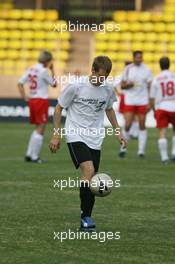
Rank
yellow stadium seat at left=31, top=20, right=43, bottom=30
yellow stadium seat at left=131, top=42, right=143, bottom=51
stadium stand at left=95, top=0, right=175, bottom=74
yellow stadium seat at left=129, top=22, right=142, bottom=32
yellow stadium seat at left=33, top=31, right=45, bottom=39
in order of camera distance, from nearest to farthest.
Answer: stadium stand at left=95, top=0, right=175, bottom=74 < yellow stadium seat at left=131, top=42, right=143, bottom=51 < yellow stadium seat at left=129, top=22, right=142, bottom=32 < yellow stadium seat at left=33, top=31, right=45, bottom=39 < yellow stadium seat at left=31, top=20, right=43, bottom=30

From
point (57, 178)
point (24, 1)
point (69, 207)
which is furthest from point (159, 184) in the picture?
point (24, 1)

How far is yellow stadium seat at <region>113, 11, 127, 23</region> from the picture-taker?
34744mm

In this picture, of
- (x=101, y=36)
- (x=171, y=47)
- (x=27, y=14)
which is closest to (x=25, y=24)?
(x=27, y=14)

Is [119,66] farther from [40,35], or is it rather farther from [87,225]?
[87,225]

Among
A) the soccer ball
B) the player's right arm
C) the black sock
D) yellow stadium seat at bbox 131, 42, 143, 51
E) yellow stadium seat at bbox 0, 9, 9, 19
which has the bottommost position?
yellow stadium seat at bbox 131, 42, 143, 51

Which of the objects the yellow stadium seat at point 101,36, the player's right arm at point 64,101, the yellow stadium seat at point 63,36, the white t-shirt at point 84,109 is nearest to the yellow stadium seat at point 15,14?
the yellow stadium seat at point 63,36

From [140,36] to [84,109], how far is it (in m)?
24.7

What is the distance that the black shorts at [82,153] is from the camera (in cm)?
989

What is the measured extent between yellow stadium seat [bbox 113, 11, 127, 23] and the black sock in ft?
82.6

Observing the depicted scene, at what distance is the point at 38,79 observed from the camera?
729 inches

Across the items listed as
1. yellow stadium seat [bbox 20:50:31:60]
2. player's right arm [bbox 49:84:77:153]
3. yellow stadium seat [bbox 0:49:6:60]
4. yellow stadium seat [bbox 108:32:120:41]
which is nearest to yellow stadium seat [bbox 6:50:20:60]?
yellow stadium seat [bbox 0:49:6:60]

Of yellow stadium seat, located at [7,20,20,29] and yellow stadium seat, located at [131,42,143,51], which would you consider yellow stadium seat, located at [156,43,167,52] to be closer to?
yellow stadium seat, located at [131,42,143,51]

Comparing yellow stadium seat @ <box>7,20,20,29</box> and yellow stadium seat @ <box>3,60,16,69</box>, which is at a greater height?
yellow stadium seat @ <box>7,20,20,29</box>

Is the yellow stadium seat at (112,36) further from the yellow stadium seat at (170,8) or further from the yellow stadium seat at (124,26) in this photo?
the yellow stadium seat at (170,8)
